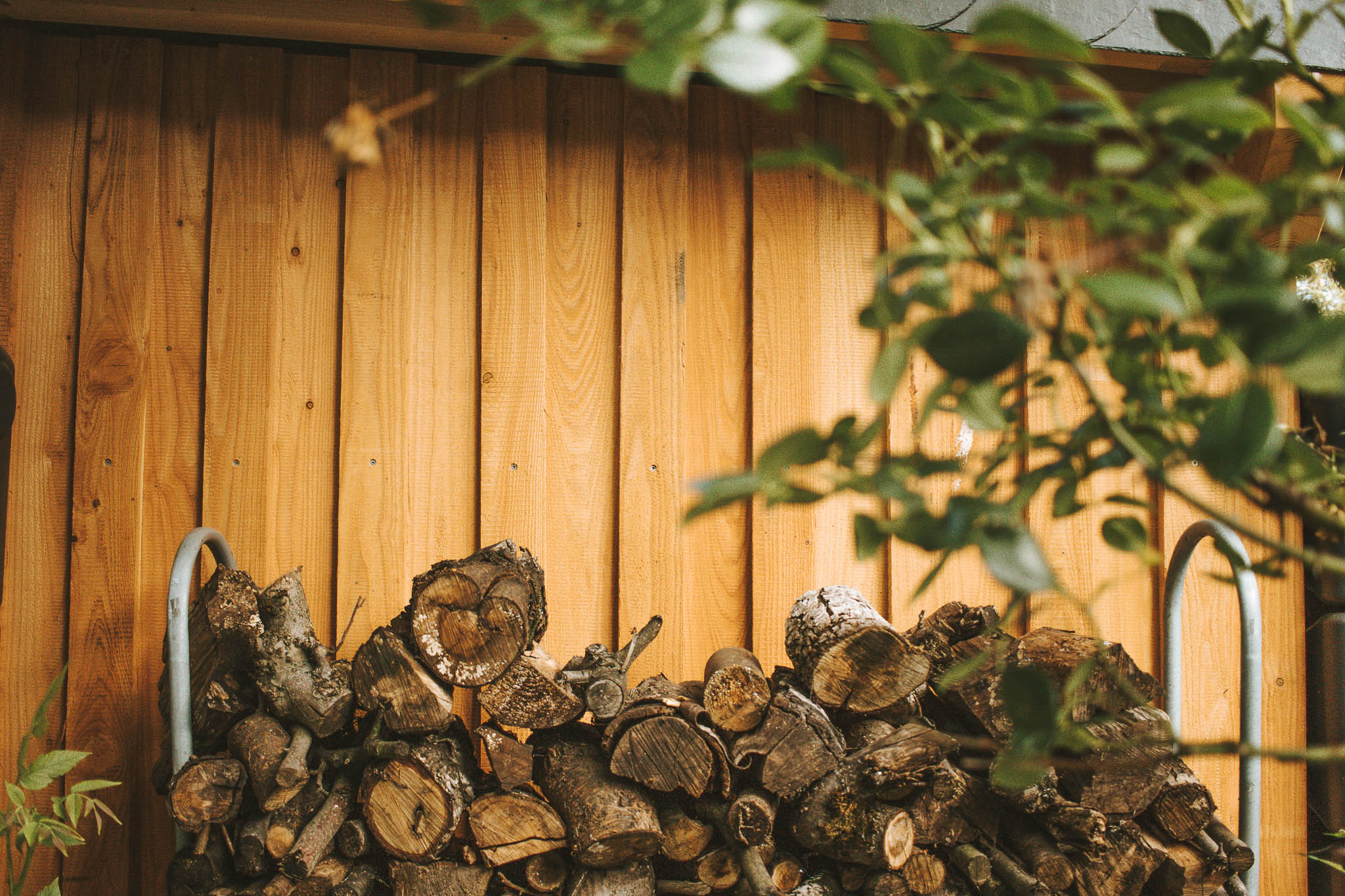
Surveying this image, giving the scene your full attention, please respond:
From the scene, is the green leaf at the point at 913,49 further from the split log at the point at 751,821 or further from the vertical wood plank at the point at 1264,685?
the vertical wood plank at the point at 1264,685

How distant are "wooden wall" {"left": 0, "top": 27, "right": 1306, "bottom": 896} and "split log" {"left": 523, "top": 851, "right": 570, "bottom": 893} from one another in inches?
20.3

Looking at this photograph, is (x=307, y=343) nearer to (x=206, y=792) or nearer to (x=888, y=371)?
(x=206, y=792)

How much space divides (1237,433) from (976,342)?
0.46ft

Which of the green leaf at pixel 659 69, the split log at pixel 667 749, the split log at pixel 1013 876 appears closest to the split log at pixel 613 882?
the split log at pixel 667 749

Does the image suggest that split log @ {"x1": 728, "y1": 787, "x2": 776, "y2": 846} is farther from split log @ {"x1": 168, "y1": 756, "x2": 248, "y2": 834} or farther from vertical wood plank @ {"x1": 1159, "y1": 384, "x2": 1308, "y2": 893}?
vertical wood plank @ {"x1": 1159, "y1": 384, "x2": 1308, "y2": 893}

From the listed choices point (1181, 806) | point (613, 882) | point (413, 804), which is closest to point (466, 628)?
point (413, 804)

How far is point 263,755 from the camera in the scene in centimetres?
131

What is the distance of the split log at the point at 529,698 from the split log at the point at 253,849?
40 centimetres

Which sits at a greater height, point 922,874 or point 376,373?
point 376,373

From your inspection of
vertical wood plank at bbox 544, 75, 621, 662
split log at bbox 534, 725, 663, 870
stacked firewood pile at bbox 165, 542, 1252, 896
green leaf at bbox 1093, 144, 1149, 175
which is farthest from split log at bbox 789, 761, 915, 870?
green leaf at bbox 1093, 144, 1149, 175

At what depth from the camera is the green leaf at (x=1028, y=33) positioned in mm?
377

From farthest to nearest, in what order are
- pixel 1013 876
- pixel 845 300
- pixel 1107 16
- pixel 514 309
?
pixel 845 300
pixel 514 309
pixel 1107 16
pixel 1013 876

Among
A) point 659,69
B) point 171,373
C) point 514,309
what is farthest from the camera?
point 514,309

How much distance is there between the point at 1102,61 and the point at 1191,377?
1.47 metres
